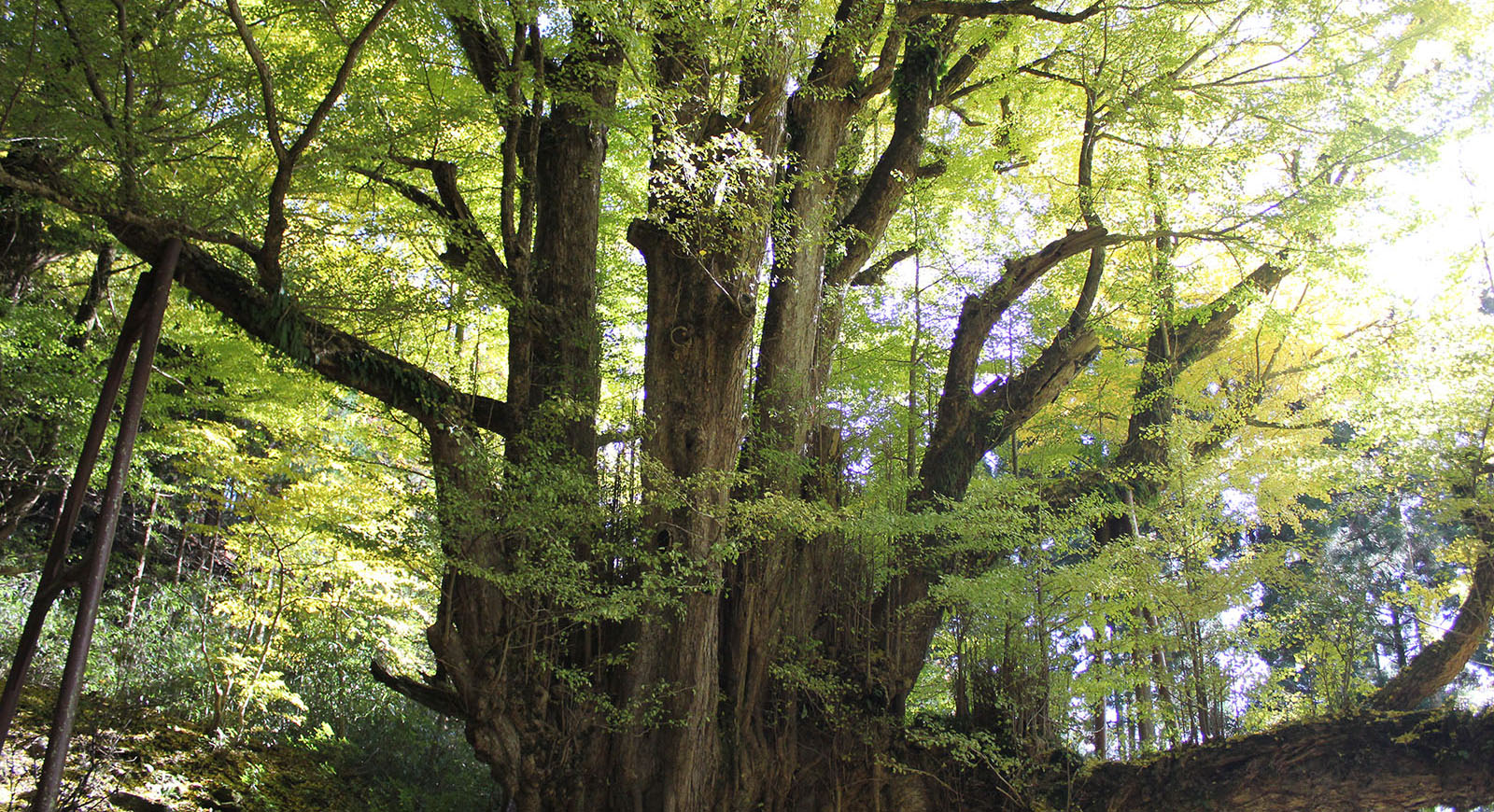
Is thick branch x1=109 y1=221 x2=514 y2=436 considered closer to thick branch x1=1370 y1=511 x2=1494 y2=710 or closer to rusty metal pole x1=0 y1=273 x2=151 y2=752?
rusty metal pole x1=0 y1=273 x2=151 y2=752

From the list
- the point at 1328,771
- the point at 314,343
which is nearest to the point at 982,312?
the point at 1328,771

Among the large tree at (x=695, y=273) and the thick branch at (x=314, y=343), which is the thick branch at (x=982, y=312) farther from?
the thick branch at (x=314, y=343)

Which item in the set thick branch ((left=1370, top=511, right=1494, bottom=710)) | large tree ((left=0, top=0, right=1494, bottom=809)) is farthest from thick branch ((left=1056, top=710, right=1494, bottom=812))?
thick branch ((left=1370, top=511, right=1494, bottom=710))

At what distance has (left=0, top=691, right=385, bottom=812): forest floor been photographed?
502cm

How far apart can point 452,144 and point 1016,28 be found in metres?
4.61

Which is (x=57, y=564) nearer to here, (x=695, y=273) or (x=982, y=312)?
(x=695, y=273)

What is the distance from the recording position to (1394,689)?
557 cm

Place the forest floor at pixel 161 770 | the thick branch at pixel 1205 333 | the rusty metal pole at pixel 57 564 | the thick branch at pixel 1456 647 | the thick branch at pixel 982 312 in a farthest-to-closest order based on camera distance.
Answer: the thick branch at pixel 1205 333 → the thick branch at pixel 982 312 → the thick branch at pixel 1456 647 → the forest floor at pixel 161 770 → the rusty metal pole at pixel 57 564

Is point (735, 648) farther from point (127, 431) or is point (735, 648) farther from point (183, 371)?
point (183, 371)

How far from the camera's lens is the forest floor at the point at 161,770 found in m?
5.02

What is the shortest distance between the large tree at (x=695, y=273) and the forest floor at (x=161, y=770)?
1.72 metres

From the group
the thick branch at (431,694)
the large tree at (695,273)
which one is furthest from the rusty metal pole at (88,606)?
the thick branch at (431,694)


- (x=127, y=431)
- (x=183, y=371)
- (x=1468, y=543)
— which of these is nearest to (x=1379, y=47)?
(x=1468, y=543)

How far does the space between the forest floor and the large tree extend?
1719mm
